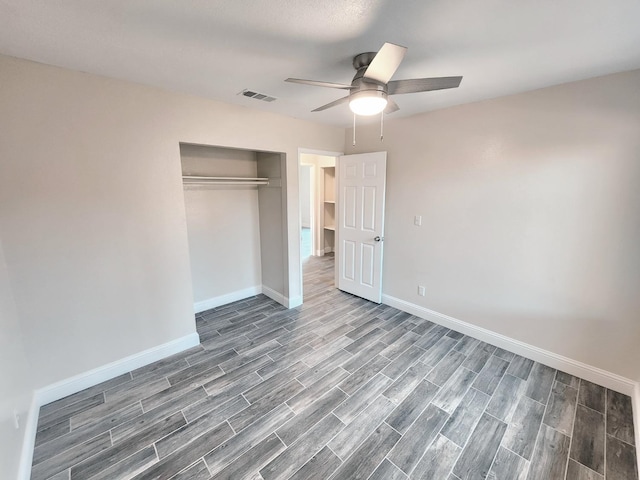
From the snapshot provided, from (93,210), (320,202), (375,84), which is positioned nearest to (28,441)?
(93,210)

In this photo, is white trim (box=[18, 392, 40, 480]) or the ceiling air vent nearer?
white trim (box=[18, 392, 40, 480])

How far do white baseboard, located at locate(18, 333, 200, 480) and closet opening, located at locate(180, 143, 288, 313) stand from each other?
95 cm

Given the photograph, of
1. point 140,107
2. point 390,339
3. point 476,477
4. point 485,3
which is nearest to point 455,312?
point 390,339

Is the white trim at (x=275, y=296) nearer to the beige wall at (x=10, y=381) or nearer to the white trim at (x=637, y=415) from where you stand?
the beige wall at (x=10, y=381)

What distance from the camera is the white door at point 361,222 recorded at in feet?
12.3

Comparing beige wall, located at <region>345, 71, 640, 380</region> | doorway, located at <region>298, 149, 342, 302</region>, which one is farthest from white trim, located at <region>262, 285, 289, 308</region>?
doorway, located at <region>298, 149, 342, 302</region>

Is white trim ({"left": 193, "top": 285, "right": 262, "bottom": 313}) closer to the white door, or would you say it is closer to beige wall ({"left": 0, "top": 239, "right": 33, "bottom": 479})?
the white door

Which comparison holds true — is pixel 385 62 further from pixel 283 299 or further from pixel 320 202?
pixel 320 202

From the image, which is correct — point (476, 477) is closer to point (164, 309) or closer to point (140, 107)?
point (164, 309)

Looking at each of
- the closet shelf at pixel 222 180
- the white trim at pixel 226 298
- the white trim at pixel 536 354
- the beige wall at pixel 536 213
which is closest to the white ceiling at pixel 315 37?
the beige wall at pixel 536 213

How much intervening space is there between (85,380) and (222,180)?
2419 millimetres

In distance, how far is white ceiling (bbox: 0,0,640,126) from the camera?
1339 millimetres

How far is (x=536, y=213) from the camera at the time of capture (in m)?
2.55

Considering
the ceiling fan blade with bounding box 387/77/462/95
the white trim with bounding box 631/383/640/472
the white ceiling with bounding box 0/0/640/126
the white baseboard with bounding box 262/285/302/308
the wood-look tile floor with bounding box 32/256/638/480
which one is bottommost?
the wood-look tile floor with bounding box 32/256/638/480
